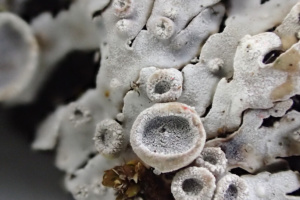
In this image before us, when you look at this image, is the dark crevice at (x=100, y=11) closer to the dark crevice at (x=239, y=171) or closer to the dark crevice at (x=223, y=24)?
the dark crevice at (x=223, y=24)

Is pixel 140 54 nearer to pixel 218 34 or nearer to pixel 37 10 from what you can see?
pixel 218 34

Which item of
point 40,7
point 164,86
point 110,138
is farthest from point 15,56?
point 164,86

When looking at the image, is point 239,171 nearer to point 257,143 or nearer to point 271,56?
point 257,143

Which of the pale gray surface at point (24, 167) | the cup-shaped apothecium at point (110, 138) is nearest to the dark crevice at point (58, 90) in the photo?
the pale gray surface at point (24, 167)

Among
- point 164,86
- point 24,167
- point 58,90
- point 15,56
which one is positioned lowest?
point 24,167

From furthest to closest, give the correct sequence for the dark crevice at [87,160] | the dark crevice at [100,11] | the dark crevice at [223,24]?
the dark crevice at [87,160]
the dark crevice at [100,11]
the dark crevice at [223,24]

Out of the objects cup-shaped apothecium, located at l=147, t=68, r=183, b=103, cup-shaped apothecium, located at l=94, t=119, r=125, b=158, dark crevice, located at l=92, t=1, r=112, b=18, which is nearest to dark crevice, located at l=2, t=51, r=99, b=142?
dark crevice, located at l=92, t=1, r=112, b=18
